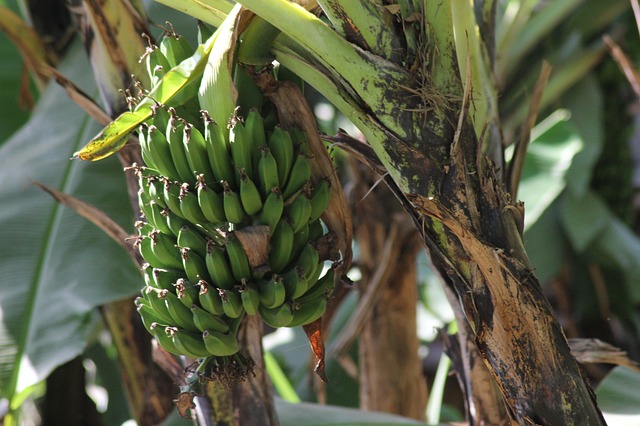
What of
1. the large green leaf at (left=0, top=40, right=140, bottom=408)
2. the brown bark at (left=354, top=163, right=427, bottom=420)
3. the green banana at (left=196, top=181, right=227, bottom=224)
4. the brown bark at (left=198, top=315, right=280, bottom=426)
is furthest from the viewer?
the brown bark at (left=354, top=163, right=427, bottom=420)

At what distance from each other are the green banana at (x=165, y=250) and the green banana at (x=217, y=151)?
0.30ft

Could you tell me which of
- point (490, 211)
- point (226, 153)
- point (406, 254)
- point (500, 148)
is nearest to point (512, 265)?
point (490, 211)

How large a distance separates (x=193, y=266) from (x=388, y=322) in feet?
3.02

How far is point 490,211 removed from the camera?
778 millimetres

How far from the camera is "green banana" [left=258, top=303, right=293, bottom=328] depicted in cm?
80

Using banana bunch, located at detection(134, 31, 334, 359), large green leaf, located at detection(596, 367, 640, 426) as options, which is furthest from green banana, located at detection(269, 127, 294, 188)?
large green leaf, located at detection(596, 367, 640, 426)

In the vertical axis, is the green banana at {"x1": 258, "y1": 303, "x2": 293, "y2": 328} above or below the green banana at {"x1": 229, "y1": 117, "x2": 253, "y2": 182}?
below

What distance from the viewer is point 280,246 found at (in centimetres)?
80

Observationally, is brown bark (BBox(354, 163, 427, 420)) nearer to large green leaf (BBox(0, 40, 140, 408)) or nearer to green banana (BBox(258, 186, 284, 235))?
large green leaf (BBox(0, 40, 140, 408))

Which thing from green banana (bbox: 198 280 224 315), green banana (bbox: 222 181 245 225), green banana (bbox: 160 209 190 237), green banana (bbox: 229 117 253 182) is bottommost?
green banana (bbox: 198 280 224 315)

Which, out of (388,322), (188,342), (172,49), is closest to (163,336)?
(188,342)

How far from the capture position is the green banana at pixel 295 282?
79 cm

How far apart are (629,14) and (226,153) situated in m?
2.64

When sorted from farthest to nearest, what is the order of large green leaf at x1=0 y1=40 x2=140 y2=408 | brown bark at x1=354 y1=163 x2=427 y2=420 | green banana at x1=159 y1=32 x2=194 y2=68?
brown bark at x1=354 y1=163 x2=427 y2=420
large green leaf at x1=0 y1=40 x2=140 y2=408
green banana at x1=159 y1=32 x2=194 y2=68
